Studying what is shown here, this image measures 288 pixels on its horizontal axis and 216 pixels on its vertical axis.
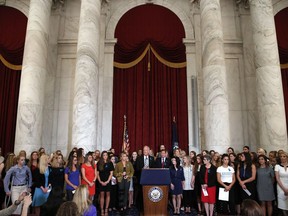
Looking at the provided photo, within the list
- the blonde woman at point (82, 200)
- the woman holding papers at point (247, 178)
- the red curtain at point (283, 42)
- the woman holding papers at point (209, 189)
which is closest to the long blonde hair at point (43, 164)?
the blonde woman at point (82, 200)

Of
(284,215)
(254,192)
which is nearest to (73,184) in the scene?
(254,192)

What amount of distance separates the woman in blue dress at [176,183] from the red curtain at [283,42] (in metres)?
7.27

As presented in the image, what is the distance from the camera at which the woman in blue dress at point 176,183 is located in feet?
Result: 22.0

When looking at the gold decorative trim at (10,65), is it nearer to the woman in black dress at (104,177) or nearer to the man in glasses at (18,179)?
the man in glasses at (18,179)

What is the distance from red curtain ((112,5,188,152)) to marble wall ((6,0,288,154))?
0.34 metres

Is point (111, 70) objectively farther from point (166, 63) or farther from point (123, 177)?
point (123, 177)

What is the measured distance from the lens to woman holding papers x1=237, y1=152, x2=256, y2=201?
20.6ft

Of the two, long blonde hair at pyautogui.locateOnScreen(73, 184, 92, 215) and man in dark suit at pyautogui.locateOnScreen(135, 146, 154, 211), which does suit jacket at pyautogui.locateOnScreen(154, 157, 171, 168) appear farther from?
long blonde hair at pyautogui.locateOnScreen(73, 184, 92, 215)

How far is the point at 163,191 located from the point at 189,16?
9.15 meters

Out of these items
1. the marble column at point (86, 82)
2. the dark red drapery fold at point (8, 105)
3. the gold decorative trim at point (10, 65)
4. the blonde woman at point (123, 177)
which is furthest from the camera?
the gold decorative trim at point (10, 65)

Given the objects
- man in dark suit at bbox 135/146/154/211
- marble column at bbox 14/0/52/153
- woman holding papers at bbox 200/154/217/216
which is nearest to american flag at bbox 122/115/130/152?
man in dark suit at bbox 135/146/154/211

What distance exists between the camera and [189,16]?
1248 cm

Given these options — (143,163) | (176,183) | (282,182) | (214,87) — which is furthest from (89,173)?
(214,87)

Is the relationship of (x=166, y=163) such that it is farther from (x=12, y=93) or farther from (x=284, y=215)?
(x=12, y=93)
